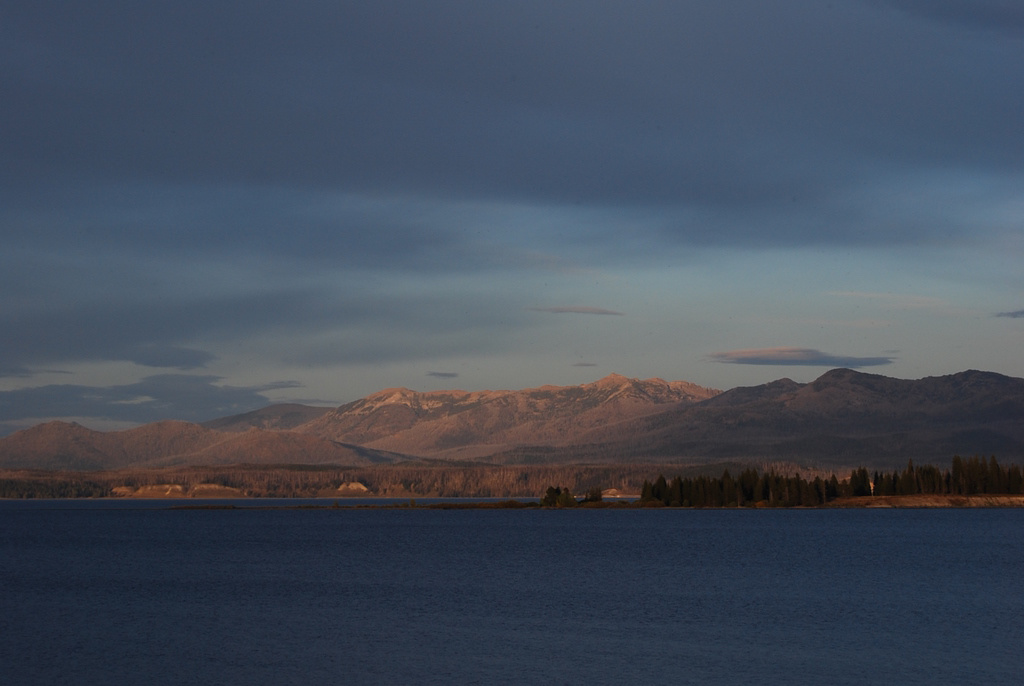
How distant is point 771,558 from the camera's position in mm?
133625

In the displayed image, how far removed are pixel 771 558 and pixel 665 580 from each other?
3124 cm

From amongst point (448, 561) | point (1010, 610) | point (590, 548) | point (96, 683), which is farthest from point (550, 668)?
point (590, 548)

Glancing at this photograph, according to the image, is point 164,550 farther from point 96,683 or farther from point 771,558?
point 96,683

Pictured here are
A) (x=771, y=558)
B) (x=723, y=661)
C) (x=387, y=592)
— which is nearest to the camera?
(x=723, y=661)

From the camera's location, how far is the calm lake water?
61.6 metres

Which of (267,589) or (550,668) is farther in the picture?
(267,589)

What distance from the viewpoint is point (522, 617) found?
8212 centimetres

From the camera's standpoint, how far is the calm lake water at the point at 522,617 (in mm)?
61562

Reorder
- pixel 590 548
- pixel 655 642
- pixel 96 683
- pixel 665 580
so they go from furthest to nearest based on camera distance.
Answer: pixel 590 548 < pixel 665 580 < pixel 655 642 < pixel 96 683

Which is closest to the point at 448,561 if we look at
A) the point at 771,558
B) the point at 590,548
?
the point at 590,548

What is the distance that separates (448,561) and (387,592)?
1429 inches

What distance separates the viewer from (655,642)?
69750 millimetres

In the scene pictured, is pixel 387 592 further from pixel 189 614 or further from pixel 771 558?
pixel 771 558

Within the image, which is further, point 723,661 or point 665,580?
point 665,580
